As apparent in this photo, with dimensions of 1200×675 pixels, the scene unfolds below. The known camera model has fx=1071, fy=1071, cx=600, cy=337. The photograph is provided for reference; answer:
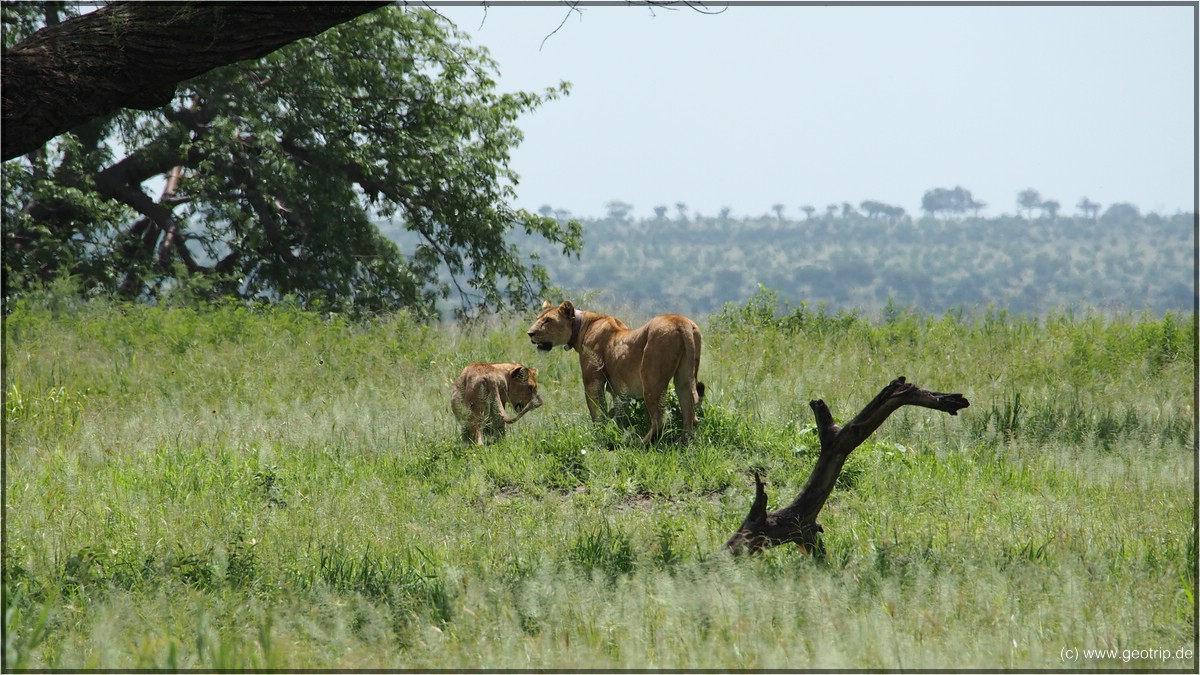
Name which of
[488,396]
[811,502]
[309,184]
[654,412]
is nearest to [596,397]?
[654,412]

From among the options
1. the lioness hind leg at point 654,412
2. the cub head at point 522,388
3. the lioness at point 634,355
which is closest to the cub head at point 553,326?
the lioness at point 634,355

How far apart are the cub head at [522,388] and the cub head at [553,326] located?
0.30 metres

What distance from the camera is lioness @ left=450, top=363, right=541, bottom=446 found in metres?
8.22

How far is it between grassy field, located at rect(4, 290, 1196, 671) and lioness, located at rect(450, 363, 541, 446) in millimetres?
251

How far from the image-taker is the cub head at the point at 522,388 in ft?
27.7

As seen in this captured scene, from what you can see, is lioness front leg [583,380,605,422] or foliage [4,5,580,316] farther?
foliage [4,5,580,316]

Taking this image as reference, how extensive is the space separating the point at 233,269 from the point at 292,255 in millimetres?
1420

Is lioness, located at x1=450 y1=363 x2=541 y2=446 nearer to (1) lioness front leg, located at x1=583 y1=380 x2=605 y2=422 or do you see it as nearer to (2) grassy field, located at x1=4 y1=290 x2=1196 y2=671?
(2) grassy field, located at x1=4 y1=290 x2=1196 y2=671

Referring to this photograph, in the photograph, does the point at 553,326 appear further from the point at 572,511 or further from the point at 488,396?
the point at 572,511

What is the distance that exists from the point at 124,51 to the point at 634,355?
3.95 m

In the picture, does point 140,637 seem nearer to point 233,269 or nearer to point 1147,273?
point 233,269

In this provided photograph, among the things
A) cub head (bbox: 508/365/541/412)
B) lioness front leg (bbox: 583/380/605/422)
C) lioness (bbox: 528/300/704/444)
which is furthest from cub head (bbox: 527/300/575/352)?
lioness front leg (bbox: 583/380/605/422)

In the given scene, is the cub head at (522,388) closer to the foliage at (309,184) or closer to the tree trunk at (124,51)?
the tree trunk at (124,51)

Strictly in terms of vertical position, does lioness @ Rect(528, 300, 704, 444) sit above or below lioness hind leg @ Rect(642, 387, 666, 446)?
above
